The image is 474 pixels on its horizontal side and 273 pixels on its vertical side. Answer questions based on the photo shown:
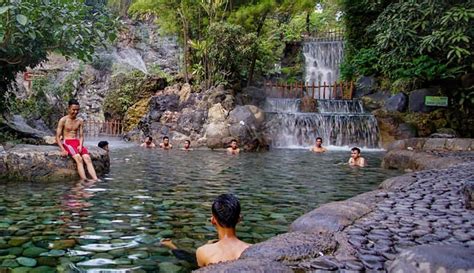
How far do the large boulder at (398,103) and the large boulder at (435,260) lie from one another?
55.7 ft

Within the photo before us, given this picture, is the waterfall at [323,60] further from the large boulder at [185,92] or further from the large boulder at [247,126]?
the large boulder at [247,126]

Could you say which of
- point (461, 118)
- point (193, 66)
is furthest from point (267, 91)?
point (461, 118)

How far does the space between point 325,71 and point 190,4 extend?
11277 millimetres

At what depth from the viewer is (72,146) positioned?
Answer: 26.3 feet

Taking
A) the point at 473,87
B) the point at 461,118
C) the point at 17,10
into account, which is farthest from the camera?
the point at 461,118

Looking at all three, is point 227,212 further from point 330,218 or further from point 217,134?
point 217,134

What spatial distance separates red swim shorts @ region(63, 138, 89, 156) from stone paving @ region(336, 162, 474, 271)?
5.43 metres

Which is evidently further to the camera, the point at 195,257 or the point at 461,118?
the point at 461,118

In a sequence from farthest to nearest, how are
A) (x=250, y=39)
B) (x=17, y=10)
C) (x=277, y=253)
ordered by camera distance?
(x=250, y=39), (x=17, y=10), (x=277, y=253)

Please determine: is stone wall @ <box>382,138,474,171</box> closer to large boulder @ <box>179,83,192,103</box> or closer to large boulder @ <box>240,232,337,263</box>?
large boulder @ <box>240,232,337,263</box>

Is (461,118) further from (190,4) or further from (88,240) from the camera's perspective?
(88,240)

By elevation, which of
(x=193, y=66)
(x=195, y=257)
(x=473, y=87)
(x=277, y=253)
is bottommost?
(x=195, y=257)

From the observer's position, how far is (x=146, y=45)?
34.1 metres

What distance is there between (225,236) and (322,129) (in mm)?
15409
